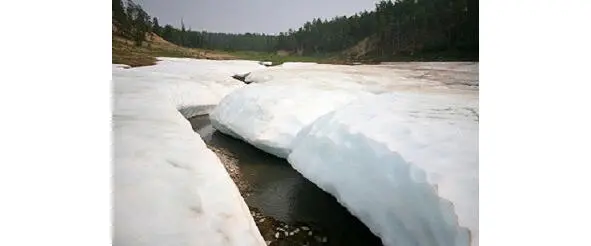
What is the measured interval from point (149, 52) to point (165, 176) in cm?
41

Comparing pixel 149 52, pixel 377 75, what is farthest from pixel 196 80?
pixel 377 75

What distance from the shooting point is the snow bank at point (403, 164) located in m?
1.44

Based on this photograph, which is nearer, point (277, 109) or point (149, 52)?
point (149, 52)

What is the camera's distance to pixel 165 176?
132cm

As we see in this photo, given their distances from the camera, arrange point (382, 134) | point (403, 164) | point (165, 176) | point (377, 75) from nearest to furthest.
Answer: point (165, 176)
point (403, 164)
point (382, 134)
point (377, 75)

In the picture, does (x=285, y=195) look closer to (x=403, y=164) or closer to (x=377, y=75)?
(x=403, y=164)

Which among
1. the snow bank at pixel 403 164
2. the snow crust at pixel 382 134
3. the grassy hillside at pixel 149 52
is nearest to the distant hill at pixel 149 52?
the grassy hillside at pixel 149 52

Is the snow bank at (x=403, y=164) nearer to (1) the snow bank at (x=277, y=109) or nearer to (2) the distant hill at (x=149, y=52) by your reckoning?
(1) the snow bank at (x=277, y=109)

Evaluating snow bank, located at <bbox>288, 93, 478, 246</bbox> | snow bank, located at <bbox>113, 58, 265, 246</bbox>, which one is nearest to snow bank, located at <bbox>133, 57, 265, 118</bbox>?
snow bank, located at <bbox>113, 58, 265, 246</bbox>

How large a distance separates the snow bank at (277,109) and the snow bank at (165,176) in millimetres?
226
